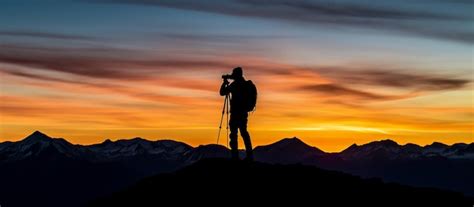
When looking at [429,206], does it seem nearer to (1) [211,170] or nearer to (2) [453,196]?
(2) [453,196]

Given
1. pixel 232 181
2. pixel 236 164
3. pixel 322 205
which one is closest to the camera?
pixel 322 205

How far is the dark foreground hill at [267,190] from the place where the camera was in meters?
29.2

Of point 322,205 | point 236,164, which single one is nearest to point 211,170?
point 236,164

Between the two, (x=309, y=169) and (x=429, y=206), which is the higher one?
(x=309, y=169)

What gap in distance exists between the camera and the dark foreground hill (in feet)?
95.8

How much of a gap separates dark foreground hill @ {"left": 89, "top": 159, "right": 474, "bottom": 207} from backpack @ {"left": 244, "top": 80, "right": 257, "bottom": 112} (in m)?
2.98

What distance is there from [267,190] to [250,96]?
5.19 meters

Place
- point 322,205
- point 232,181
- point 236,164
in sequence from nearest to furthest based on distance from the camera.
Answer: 1. point 322,205
2. point 232,181
3. point 236,164

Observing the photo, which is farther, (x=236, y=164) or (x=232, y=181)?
(x=236, y=164)

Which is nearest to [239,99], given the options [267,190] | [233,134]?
[233,134]

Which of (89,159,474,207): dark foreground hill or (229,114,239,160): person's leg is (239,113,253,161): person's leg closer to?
(229,114,239,160): person's leg

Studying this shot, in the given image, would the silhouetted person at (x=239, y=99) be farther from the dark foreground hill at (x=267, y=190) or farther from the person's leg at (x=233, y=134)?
the dark foreground hill at (x=267, y=190)

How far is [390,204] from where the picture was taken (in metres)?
28.8

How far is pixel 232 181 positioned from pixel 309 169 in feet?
16.0
